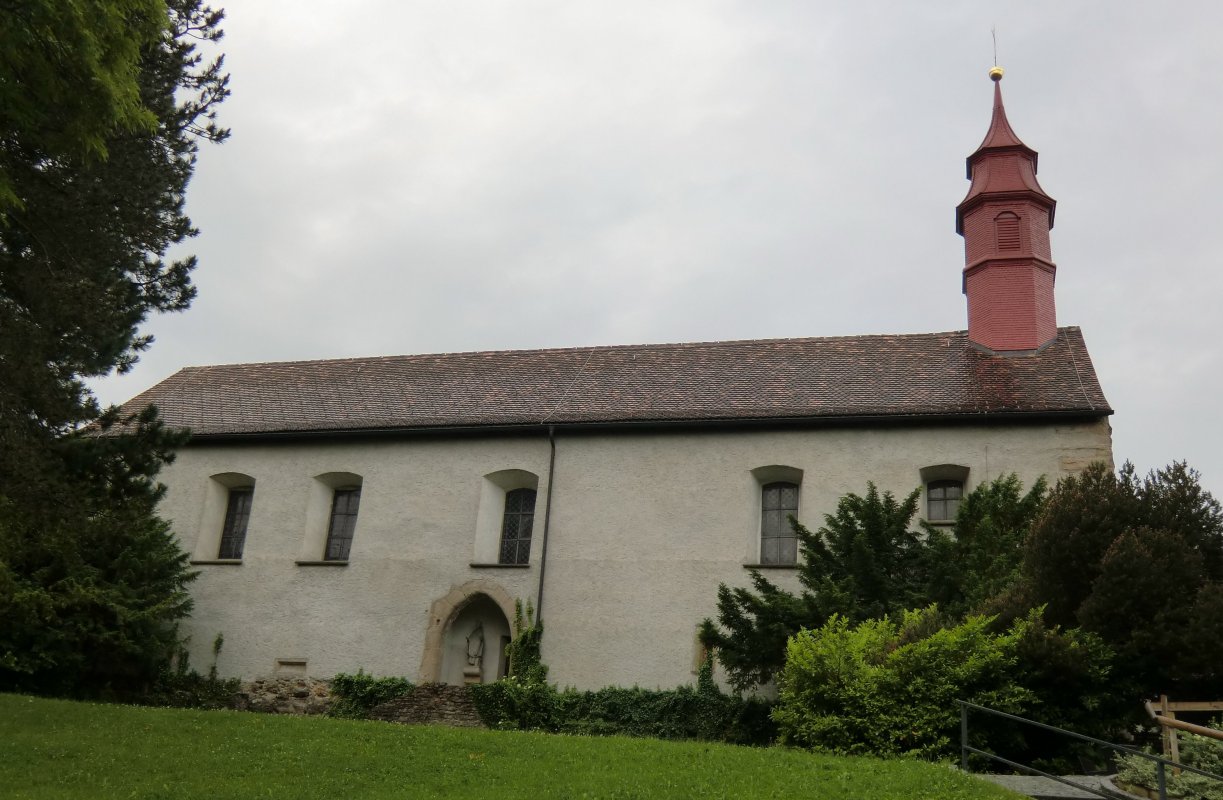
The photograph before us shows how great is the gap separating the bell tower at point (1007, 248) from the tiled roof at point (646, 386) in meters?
0.48

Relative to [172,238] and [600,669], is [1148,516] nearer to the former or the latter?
[600,669]

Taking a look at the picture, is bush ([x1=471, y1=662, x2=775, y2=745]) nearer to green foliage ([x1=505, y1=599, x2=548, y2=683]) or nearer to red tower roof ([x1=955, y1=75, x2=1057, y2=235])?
green foliage ([x1=505, y1=599, x2=548, y2=683])

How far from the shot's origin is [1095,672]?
449 inches

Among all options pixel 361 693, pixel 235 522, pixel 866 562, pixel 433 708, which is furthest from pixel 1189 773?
pixel 235 522

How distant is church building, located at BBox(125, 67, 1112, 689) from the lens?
1853 cm

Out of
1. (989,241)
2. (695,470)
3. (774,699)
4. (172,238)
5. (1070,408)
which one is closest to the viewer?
(172,238)

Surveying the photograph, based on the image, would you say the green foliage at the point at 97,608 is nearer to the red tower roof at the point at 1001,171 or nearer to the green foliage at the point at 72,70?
the green foliage at the point at 72,70

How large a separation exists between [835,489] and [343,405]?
10235 mm

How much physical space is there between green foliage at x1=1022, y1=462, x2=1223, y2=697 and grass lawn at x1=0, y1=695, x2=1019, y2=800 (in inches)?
116

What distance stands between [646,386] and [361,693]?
7656 millimetres

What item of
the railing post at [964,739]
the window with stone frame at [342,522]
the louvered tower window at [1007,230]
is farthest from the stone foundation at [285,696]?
the louvered tower window at [1007,230]

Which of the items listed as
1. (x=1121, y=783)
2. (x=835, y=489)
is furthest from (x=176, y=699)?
(x=1121, y=783)

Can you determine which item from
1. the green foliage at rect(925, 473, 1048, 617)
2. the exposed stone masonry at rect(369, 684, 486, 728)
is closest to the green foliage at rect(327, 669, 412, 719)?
the exposed stone masonry at rect(369, 684, 486, 728)

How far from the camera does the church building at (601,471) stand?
18531mm
